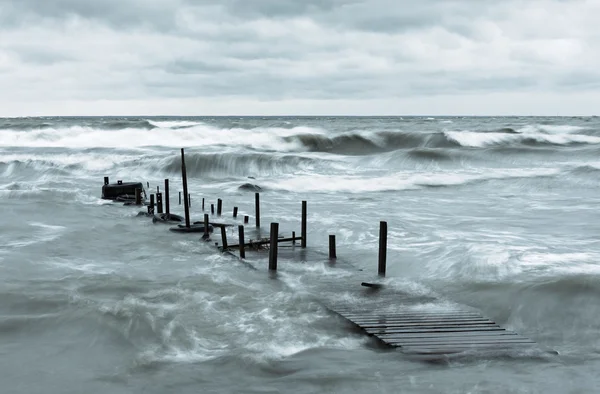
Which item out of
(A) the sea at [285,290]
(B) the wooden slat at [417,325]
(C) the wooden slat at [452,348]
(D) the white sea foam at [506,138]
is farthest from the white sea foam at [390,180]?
(D) the white sea foam at [506,138]

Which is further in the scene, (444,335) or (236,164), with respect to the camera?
(236,164)

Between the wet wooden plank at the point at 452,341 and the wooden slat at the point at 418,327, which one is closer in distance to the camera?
the wet wooden plank at the point at 452,341

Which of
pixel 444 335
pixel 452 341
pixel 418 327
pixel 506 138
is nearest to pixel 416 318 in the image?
pixel 418 327

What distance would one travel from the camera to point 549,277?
13.8 meters

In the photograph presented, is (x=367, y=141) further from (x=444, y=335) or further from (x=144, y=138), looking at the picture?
(x=444, y=335)

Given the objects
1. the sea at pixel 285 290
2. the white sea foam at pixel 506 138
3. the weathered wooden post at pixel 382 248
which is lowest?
the sea at pixel 285 290

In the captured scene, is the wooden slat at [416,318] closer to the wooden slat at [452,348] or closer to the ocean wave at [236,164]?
the wooden slat at [452,348]

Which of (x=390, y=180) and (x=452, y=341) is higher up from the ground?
(x=452, y=341)

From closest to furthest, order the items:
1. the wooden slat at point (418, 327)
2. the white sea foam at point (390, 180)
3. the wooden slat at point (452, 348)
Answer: the wooden slat at point (452, 348), the wooden slat at point (418, 327), the white sea foam at point (390, 180)

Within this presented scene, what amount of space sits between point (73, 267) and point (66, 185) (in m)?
21.0

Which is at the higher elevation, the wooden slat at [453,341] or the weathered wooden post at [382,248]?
the weathered wooden post at [382,248]

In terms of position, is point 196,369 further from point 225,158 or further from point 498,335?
point 225,158

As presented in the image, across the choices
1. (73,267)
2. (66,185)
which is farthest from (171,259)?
(66,185)

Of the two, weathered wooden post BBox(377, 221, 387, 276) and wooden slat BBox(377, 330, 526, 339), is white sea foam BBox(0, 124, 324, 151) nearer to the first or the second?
weathered wooden post BBox(377, 221, 387, 276)
